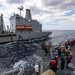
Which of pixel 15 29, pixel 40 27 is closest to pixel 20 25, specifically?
pixel 15 29

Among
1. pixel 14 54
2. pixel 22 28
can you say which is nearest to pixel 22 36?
pixel 22 28

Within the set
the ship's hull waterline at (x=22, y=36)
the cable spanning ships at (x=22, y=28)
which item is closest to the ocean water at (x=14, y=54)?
the ship's hull waterline at (x=22, y=36)

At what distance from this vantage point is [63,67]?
51.9ft

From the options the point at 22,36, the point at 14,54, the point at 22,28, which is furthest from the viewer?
the point at 22,28

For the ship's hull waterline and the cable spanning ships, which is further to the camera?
the cable spanning ships

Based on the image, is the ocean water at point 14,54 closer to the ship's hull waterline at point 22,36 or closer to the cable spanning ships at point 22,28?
the ship's hull waterline at point 22,36

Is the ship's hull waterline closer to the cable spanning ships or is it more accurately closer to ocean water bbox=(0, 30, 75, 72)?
the cable spanning ships

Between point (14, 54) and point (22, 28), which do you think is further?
point (22, 28)

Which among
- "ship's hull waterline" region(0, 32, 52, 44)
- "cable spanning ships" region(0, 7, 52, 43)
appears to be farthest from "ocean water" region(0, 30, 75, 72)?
"cable spanning ships" region(0, 7, 52, 43)

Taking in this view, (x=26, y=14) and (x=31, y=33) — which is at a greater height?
(x=26, y=14)

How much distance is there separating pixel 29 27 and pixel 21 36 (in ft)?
35.7

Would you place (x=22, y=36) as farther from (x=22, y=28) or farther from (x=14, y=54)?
(x=14, y=54)

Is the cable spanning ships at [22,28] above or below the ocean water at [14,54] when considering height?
above

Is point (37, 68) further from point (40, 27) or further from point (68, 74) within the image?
point (40, 27)
